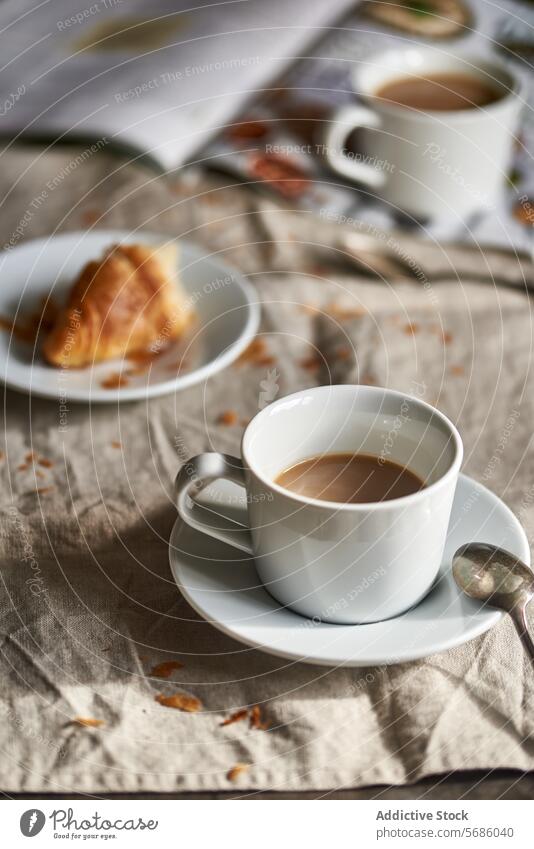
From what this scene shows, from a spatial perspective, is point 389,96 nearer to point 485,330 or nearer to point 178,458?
point 485,330

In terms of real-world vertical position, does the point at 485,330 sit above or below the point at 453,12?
below

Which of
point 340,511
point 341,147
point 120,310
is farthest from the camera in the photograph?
point 341,147

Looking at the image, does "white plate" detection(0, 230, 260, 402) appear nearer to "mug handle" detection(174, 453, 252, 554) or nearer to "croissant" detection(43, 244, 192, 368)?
"croissant" detection(43, 244, 192, 368)

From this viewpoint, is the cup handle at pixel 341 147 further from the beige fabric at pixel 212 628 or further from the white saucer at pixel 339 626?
the white saucer at pixel 339 626

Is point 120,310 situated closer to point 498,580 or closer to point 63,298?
point 63,298

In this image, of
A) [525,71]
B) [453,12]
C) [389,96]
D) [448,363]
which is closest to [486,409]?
[448,363]

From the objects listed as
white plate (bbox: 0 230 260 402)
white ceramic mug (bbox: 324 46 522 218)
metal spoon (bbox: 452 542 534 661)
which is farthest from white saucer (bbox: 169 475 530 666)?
white ceramic mug (bbox: 324 46 522 218)

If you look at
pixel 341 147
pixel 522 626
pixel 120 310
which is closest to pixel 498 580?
pixel 522 626
